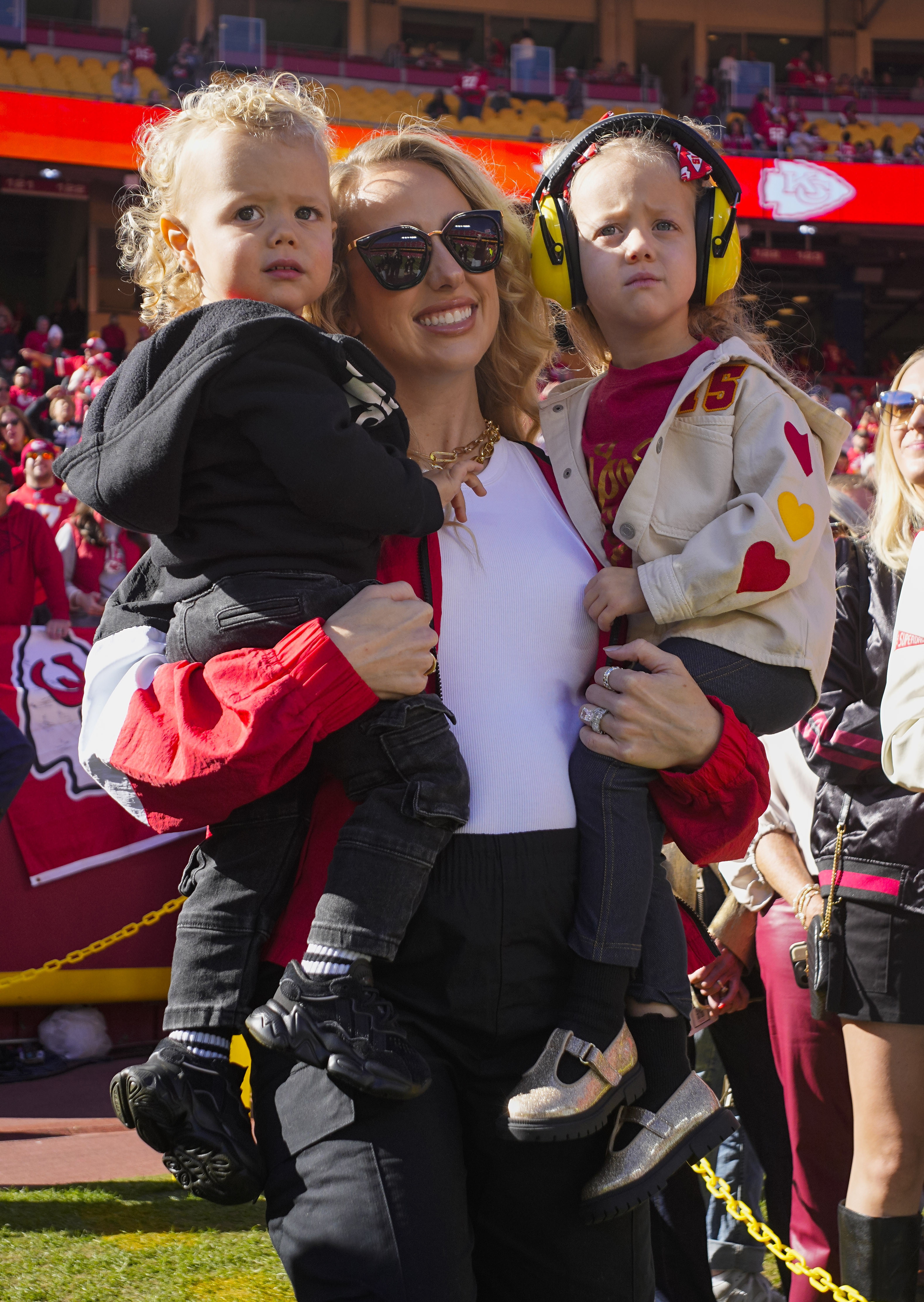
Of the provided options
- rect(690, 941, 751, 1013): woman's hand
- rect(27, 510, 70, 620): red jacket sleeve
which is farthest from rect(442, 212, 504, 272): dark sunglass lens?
rect(27, 510, 70, 620): red jacket sleeve

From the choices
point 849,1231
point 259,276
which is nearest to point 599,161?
point 259,276

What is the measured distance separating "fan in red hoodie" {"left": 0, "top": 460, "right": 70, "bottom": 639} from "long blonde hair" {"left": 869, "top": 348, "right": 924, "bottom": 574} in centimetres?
487

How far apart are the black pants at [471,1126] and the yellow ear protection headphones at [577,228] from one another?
3.14 ft

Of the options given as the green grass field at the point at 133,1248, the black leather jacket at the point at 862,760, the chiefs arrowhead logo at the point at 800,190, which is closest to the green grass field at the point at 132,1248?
the green grass field at the point at 133,1248

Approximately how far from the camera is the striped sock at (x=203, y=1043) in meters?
1.57

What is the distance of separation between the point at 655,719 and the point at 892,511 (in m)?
1.62

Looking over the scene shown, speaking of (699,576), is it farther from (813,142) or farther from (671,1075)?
(813,142)

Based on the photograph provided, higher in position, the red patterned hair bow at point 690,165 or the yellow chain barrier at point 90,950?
the red patterned hair bow at point 690,165

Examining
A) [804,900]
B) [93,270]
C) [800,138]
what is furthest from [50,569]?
[800,138]

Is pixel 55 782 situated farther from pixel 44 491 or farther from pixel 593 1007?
pixel 593 1007

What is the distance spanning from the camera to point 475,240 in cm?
193

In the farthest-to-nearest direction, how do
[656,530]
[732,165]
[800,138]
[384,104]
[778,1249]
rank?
[800,138] < [384,104] < [732,165] < [778,1249] < [656,530]

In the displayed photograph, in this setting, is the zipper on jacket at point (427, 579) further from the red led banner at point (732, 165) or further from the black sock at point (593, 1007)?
the red led banner at point (732, 165)

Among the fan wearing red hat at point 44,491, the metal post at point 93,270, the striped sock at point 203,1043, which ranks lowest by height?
the striped sock at point 203,1043
